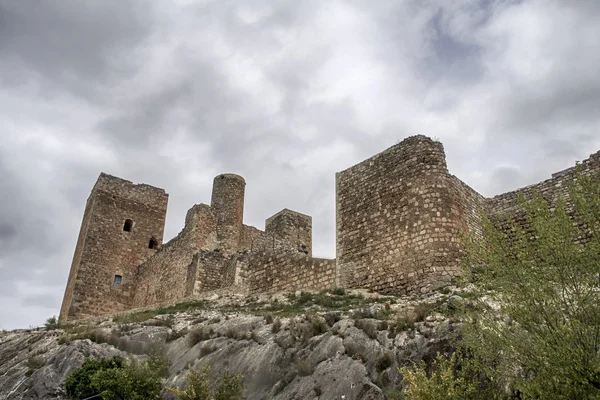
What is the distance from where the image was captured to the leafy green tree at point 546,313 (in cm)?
698

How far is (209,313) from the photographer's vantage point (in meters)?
17.7

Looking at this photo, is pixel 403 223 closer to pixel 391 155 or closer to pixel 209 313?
pixel 391 155

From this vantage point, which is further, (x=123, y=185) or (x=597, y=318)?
(x=123, y=185)

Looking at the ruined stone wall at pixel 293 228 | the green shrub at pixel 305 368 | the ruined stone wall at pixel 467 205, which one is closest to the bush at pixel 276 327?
the green shrub at pixel 305 368

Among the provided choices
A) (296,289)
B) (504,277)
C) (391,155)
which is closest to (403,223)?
(391,155)

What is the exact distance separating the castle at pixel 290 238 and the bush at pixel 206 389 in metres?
6.42

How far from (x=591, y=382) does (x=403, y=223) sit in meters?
10.1

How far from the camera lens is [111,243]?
1355 inches

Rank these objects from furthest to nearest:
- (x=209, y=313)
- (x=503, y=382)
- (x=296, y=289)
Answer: (x=296, y=289) → (x=209, y=313) → (x=503, y=382)

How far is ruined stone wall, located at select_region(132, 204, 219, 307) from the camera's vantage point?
94.6ft

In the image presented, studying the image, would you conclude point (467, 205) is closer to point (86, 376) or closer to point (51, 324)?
point (86, 376)

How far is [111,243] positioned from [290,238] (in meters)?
13.2

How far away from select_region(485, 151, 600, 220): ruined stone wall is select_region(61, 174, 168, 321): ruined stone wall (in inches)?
966

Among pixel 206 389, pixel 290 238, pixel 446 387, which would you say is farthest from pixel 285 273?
pixel 446 387
